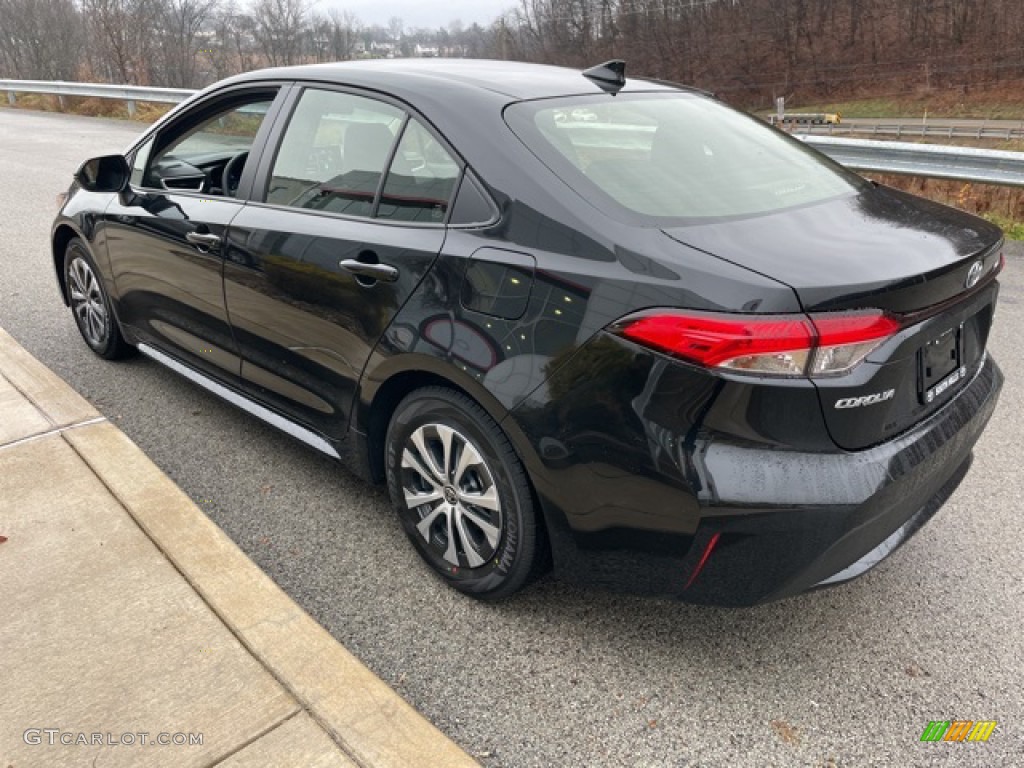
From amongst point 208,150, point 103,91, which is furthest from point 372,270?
point 103,91

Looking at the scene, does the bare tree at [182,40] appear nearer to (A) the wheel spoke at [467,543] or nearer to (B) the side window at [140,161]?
(B) the side window at [140,161]

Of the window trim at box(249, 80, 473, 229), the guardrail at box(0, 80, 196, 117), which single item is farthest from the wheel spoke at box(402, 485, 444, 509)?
the guardrail at box(0, 80, 196, 117)

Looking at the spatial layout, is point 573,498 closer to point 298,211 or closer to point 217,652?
point 217,652

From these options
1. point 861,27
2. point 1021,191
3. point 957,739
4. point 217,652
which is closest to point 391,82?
point 217,652

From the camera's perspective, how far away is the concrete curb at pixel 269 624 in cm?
194

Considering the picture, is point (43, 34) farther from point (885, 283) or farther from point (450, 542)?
point (885, 283)

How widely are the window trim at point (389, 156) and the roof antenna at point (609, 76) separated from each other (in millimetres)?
748

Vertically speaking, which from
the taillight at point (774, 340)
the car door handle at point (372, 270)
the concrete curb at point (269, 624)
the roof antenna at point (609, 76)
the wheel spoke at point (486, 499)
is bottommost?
the concrete curb at point (269, 624)

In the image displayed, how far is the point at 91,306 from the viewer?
14.7ft

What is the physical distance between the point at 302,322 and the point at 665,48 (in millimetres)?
72255

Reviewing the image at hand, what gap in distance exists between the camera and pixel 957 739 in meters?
2.04

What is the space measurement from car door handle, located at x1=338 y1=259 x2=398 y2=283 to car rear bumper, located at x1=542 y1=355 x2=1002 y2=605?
3.15 ft

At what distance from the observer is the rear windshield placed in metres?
2.26

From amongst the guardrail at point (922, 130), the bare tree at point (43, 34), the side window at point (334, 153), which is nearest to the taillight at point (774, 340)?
the side window at point (334, 153)
